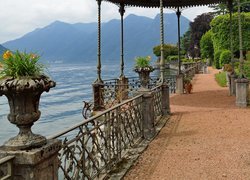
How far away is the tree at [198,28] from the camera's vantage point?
2744 inches

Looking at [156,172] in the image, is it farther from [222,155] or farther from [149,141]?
[149,141]

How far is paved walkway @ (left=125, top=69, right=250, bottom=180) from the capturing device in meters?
6.22

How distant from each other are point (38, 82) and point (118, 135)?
3.72 meters

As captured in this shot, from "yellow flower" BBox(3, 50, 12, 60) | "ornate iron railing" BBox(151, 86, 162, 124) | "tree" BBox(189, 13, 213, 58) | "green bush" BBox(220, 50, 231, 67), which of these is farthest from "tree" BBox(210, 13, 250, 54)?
"yellow flower" BBox(3, 50, 12, 60)

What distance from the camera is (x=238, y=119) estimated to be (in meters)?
11.2

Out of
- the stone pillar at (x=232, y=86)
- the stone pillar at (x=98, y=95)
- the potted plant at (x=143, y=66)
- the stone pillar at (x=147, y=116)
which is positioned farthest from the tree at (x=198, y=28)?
the stone pillar at (x=147, y=116)

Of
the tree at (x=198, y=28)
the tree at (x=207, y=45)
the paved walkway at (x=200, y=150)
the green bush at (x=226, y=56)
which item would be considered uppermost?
the tree at (x=198, y=28)

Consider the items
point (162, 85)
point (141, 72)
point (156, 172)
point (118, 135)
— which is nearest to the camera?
point (156, 172)

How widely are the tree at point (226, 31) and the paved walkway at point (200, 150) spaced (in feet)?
97.6

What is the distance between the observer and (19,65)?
3596 millimetres

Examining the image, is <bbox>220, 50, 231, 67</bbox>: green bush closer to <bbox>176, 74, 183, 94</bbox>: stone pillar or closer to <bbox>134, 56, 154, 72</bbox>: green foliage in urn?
<bbox>176, 74, 183, 94</bbox>: stone pillar

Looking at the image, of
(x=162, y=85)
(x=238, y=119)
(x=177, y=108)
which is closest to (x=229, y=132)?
(x=238, y=119)

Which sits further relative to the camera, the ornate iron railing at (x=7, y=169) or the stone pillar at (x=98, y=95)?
the stone pillar at (x=98, y=95)

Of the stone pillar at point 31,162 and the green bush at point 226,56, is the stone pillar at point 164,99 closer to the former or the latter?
the stone pillar at point 31,162
